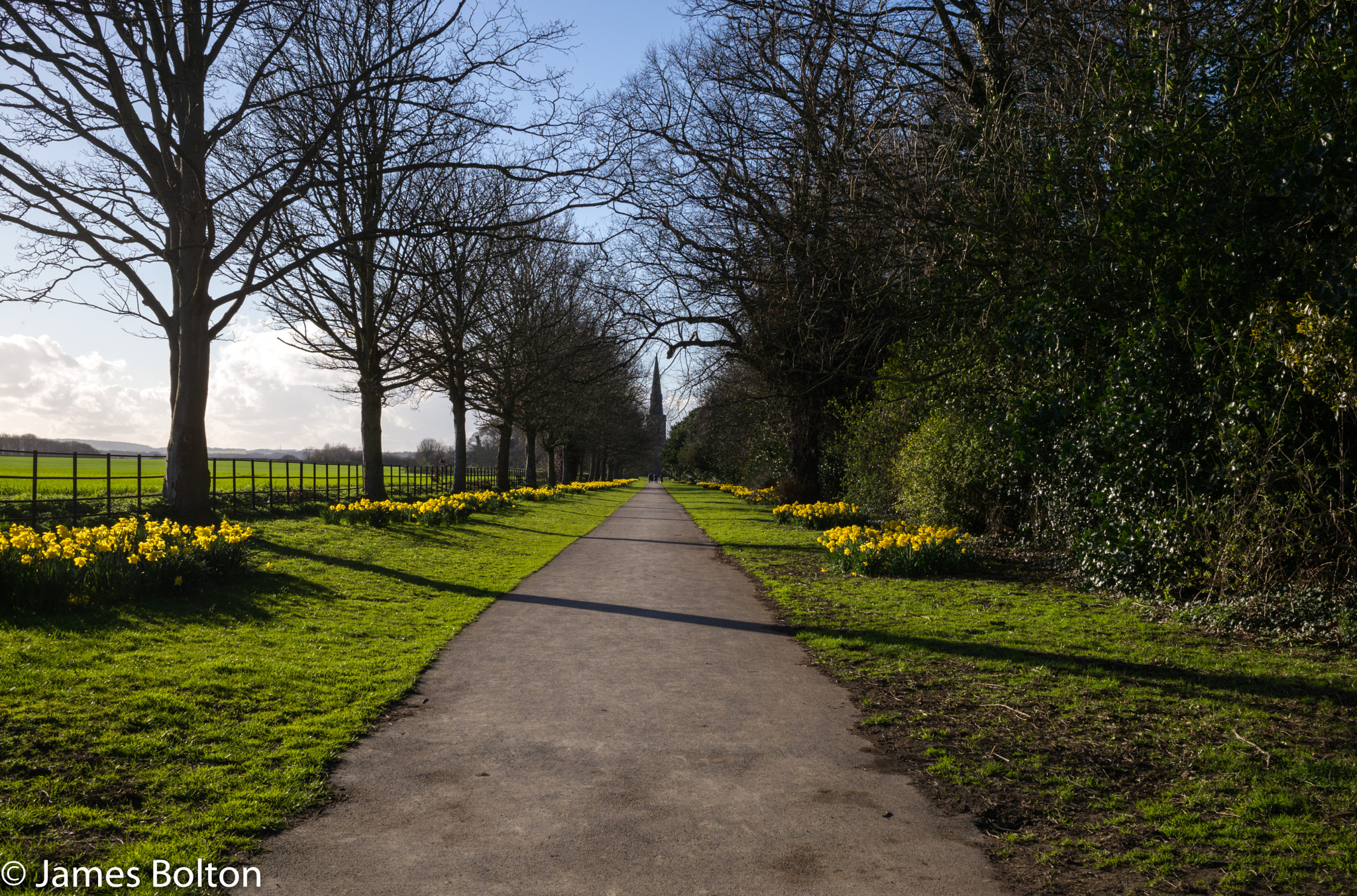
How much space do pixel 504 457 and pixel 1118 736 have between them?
29706 mm

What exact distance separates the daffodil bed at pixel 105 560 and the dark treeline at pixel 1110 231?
20.3ft

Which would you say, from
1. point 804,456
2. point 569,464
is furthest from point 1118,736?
point 569,464

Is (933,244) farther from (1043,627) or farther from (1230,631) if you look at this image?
(1230,631)

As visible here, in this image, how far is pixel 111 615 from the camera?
7578 millimetres

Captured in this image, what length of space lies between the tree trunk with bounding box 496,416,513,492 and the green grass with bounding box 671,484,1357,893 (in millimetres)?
23850

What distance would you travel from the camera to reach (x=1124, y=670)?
6469 mm

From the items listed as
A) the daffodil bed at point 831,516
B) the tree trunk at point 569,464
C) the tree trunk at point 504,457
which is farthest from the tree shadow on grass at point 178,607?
the tree trunk at point 569,464

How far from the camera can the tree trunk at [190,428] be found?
39.1 feet

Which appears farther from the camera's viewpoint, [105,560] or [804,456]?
[804,456]

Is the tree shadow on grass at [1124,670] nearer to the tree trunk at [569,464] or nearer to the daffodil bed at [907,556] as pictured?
the daffodil bed at [907,556]

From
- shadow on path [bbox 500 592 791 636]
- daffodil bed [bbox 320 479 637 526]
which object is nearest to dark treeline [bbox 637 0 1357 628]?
shadow on path [bbox 500 592 791 636]

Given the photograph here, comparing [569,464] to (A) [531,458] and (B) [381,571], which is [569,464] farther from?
(B) [381,571]

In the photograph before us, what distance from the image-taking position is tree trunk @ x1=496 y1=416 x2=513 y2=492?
103 feet

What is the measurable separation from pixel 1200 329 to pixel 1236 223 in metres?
1.44
